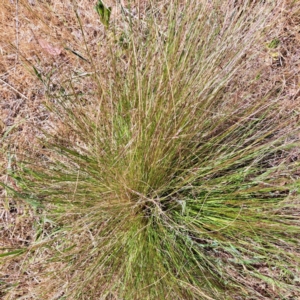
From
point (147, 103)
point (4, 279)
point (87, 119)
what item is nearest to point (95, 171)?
point (87, 119)

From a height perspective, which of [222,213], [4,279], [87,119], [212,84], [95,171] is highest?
[212,84]

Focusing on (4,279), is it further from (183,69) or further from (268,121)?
(268,121)

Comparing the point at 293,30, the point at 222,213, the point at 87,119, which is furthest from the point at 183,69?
the point at 293,30

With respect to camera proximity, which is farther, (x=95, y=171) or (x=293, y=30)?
(x=293, y=30)

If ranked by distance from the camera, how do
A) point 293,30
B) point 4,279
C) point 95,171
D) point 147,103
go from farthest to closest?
point 293,30 → point 4,279 → point 95,171 → point 147,103

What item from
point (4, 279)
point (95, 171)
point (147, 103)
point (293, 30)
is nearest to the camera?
point (147, 103)

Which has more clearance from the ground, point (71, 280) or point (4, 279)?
point (71, 280)
